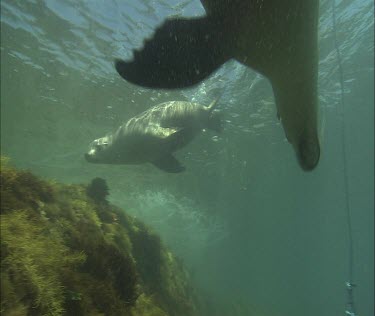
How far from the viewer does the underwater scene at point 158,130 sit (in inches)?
86.0

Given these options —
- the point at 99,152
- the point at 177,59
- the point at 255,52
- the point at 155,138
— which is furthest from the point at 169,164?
the point at 255,52

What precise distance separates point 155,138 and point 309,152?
24.4 ft

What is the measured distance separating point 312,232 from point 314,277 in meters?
92.4

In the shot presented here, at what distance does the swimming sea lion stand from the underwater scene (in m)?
0.05

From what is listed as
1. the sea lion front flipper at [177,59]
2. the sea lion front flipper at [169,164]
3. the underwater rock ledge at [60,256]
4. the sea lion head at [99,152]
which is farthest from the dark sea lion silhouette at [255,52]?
the sea lion head at [99,152]

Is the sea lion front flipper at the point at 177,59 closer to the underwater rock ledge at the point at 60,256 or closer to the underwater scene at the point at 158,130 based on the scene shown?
the underwater scene at the point at 158,130

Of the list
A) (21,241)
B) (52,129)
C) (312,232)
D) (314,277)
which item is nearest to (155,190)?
(52,129)

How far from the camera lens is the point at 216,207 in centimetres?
3581

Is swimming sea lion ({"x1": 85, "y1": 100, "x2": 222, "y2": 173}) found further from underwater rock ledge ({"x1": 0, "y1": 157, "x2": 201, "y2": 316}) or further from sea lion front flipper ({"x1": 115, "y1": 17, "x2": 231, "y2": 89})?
sea lion front flipper ({"x1": 115, "y1": 17, "x2": 231, "y2": 89})

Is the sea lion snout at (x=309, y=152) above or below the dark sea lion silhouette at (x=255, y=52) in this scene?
below

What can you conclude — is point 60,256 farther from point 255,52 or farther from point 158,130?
point 158,130

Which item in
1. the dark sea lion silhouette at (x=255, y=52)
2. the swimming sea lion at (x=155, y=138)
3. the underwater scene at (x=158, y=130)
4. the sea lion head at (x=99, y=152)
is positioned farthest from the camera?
the sea lion head at (x=99, y=152)

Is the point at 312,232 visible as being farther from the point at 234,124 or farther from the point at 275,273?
the point at 275,273

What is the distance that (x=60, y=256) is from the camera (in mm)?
4406
